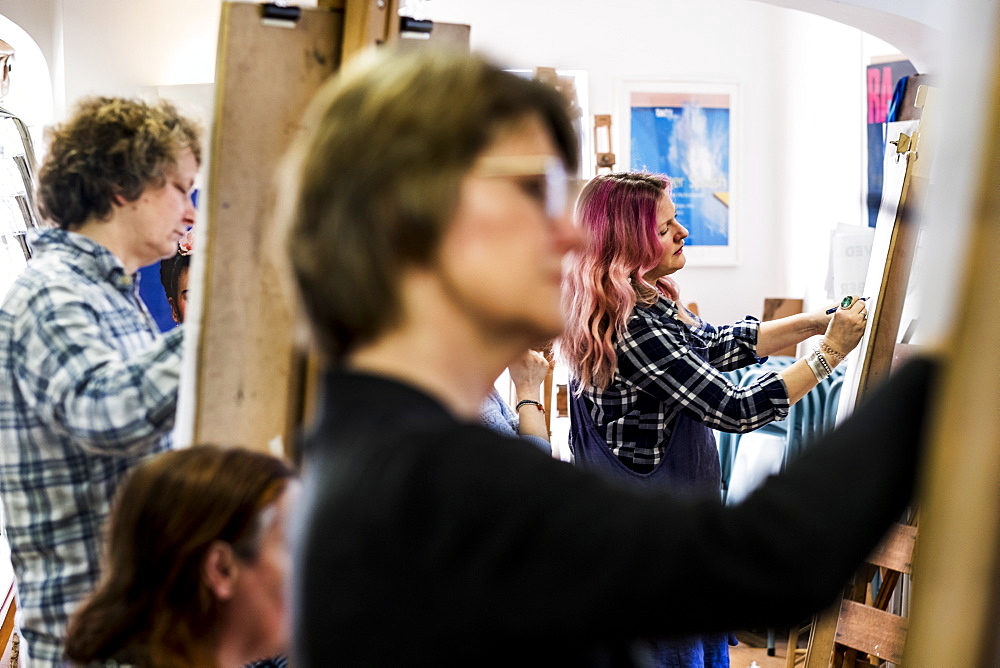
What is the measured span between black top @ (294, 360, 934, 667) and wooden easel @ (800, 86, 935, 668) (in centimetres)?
188

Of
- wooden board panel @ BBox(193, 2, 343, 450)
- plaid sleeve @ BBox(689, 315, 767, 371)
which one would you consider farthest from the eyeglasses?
plaid sleeve @ BBox(689, 315, 767, 371)

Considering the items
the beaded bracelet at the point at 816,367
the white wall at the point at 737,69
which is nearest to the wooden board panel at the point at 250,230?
the beaded bracelet at the point at 816,367

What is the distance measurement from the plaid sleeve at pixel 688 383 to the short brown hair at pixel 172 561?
1241 millimetres

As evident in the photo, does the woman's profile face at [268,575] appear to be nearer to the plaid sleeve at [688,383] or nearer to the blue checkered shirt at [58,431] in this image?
the blue checkered shirt at [58,431]

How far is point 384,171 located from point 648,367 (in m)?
1.69

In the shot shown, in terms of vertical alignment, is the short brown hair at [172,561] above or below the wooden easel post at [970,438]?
below

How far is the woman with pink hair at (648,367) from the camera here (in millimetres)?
2266

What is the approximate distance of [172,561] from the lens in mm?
1152

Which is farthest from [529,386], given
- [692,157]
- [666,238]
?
[692,157]

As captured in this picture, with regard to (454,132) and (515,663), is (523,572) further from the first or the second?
(454,132)

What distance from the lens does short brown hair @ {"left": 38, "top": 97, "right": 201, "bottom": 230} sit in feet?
4.74

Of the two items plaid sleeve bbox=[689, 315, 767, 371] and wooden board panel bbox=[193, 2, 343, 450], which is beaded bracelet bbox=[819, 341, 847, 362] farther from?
wooden board panel bbox=[193, 2, 343, 450]

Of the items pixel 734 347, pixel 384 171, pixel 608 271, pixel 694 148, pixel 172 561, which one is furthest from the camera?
pixel 694 148

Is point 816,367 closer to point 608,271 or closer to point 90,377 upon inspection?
point 608,271
